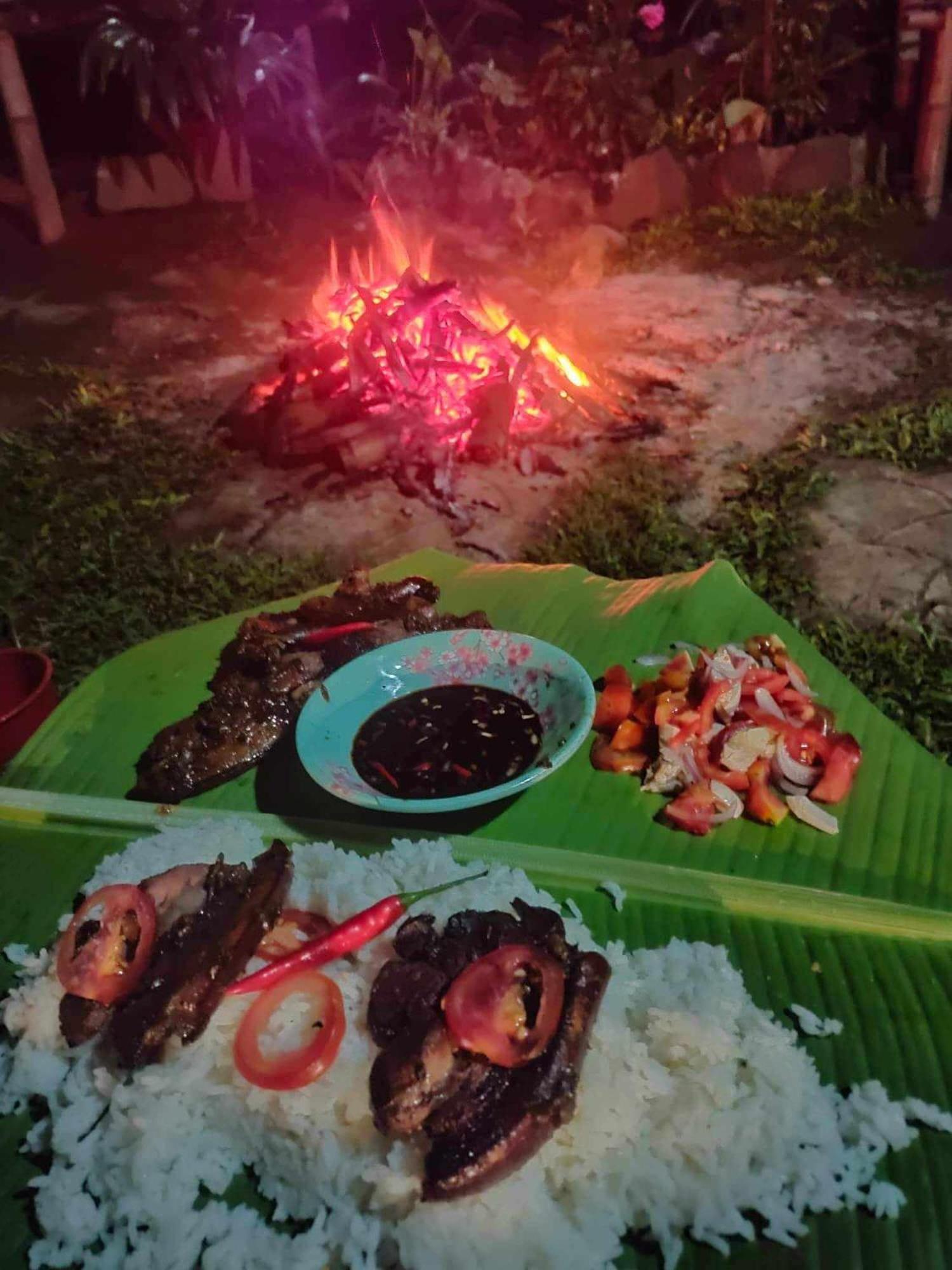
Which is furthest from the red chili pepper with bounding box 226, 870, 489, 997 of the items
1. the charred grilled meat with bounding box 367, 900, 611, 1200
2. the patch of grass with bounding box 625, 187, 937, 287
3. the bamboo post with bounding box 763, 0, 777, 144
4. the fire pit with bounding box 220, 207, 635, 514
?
the bamboo post with bounding box 763, 0, 777, 144

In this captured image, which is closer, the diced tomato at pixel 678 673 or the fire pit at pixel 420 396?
the diced tomato at pixel 678 673

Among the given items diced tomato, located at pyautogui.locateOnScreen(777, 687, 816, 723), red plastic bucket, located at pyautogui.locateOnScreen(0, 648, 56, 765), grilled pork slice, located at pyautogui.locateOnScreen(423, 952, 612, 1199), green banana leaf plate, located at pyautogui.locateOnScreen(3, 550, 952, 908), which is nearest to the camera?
grilled pork slice, located at pyautogui.locateOnScreen(423, 952, 612, 1199)

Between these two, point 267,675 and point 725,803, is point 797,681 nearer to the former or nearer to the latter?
point 725,803

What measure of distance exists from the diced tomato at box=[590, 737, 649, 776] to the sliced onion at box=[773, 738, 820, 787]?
488 mm

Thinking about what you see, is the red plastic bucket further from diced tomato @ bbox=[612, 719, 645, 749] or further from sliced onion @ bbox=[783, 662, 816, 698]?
sliced onion @ bbox=[783, 662, 816, 698]

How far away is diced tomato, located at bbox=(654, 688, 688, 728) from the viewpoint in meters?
3.80

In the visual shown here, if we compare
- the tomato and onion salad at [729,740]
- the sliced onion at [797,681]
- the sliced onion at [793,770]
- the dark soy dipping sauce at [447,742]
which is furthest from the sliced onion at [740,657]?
the dark soy dipping sauce at [447,742]

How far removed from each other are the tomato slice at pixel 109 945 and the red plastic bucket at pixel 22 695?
163 centimetres

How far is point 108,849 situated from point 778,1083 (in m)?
2.50

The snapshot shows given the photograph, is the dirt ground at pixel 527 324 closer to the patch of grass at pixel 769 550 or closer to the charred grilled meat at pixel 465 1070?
the patch of grass at pixel 769 550

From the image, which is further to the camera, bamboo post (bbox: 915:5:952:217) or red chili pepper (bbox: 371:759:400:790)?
bamboo post (bbox: 915:5:952:217)

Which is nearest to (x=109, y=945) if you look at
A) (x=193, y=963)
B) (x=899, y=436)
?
(x=193, y=963)

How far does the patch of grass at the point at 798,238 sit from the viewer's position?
1033 centimetres

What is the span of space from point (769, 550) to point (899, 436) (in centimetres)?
188
